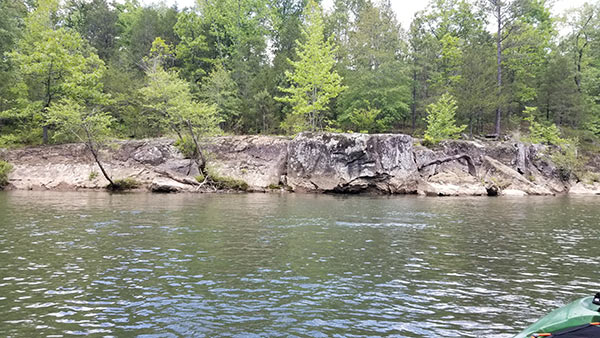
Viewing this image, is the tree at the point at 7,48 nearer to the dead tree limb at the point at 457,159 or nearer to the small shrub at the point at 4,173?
the small shrub at the point at 4,173

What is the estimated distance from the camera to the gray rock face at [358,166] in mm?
37375

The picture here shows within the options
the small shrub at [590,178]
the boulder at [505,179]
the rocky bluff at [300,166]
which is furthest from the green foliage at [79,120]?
the small shrub at [590,178]

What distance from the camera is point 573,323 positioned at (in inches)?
168

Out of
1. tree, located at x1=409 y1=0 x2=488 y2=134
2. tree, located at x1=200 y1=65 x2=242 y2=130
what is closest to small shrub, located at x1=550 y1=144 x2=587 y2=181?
tree, located at x1=409 y1=0 x2=488 y2=134

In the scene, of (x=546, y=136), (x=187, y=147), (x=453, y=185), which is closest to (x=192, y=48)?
(x=187, y=147)

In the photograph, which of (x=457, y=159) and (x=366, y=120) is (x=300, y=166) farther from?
(x=457, y=159)

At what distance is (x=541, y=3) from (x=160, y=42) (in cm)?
5511

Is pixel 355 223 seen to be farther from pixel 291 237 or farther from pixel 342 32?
pixel 342 32

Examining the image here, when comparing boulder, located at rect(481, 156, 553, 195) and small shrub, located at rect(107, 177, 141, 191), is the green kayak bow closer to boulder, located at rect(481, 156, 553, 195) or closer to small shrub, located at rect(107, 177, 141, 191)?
small shrub, located at rect(107, 177, 141, 191)

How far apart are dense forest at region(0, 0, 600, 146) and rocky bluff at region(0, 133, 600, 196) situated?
2.90 metres

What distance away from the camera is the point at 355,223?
18.4 m

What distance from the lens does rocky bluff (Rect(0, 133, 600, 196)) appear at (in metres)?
37.3

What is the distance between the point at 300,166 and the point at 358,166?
5.64m

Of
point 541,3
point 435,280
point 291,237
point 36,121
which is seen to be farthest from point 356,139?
point 541,3
